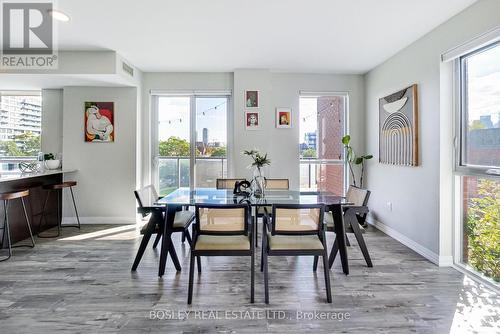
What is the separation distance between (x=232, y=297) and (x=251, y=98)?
11.0ft

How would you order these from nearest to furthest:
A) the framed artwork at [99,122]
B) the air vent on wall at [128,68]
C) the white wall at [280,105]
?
the air vent on wall at [128,68], the framed artwork at [99,122], the white wall at [280,105]

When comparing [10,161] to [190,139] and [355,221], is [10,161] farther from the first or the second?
[355,221]

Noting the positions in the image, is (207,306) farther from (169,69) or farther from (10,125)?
(10,125)

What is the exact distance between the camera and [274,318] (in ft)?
7.03

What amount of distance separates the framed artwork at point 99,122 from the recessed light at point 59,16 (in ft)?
6.06

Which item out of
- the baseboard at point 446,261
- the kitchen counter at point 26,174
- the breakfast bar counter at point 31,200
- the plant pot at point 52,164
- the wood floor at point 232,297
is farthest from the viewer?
the plant pot at point 52,164

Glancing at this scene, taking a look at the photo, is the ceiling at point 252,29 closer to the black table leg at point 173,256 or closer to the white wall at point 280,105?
the white wall at point 280,105

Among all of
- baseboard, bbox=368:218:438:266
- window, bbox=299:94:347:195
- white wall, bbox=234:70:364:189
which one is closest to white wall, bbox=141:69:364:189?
white wall, bbox=234:70:364:189

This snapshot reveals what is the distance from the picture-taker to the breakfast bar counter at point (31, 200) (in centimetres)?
376

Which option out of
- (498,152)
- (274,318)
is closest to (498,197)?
(498,152)

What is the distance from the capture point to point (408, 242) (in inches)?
147

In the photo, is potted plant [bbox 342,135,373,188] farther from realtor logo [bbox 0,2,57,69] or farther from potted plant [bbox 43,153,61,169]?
potted plant [bbox 43,153,61,169]

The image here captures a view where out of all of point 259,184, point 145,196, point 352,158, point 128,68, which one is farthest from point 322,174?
point 128,68

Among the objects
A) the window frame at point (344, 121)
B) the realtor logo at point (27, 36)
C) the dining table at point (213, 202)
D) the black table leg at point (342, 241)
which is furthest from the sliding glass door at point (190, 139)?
the black table leg at point (342, 241)
